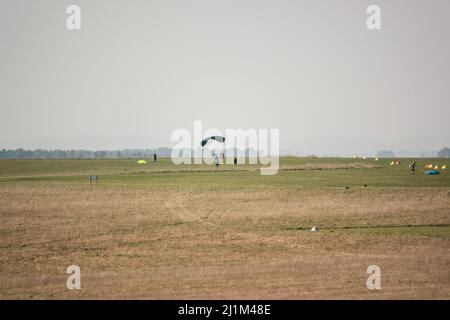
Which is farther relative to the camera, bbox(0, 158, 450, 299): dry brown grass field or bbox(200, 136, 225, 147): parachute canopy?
bbox(200, 136, 225, 147): parachute canopy

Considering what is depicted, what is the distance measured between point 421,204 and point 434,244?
14735 millimetres

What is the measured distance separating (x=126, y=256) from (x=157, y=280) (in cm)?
545

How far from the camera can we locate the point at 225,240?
93.7 feet

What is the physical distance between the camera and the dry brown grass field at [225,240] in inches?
737

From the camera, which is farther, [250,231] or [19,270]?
[250,231]

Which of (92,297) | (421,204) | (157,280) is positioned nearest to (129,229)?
(157,280)

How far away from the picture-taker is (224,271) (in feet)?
69.6

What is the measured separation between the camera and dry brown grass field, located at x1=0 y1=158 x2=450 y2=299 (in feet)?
61.4

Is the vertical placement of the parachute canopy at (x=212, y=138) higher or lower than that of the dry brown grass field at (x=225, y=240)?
higher

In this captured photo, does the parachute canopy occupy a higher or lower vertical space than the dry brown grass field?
higher

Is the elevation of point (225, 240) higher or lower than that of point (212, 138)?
lower

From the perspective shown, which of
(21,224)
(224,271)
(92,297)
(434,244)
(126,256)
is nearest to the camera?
(92,297)

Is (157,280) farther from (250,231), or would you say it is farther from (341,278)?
(250,231)
